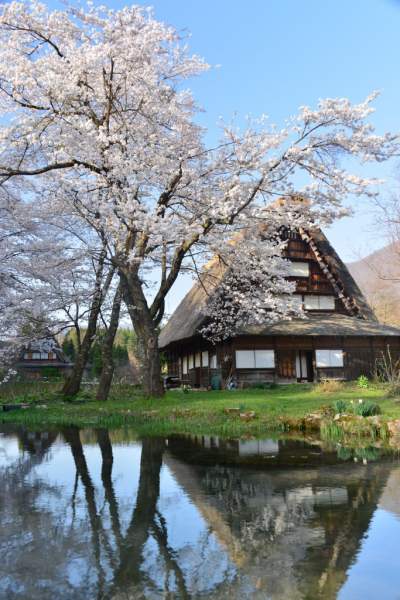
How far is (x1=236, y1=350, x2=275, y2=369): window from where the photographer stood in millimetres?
25348

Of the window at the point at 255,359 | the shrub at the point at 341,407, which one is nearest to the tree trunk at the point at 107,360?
the window at the point at 255,359

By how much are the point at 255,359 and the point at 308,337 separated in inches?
119

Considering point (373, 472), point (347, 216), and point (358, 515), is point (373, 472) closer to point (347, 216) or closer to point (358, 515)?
point (358, 515)

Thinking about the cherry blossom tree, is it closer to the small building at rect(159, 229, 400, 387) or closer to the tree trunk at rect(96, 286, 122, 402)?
the tree trunk at rect(96, 286, 122, 402)

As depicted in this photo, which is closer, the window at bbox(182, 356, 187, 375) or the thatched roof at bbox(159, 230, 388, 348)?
the thatched roof at bbox(159, 230, 388, 348)

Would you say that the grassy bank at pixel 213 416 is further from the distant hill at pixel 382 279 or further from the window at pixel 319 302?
the distant hill at pixel 382 279

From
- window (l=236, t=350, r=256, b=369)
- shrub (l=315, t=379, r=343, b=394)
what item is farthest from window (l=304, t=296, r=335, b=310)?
shrub (l=315, t=379, r=343, b=394)

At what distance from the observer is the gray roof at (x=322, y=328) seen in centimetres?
2503

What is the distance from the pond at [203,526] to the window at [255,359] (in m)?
16.7

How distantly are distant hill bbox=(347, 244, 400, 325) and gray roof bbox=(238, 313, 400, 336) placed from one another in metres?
2.57

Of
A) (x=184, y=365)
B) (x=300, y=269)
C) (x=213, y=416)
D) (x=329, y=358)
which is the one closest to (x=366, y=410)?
(x=213, y=416)

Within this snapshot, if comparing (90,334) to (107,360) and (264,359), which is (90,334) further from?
(264,359)

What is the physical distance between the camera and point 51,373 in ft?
164

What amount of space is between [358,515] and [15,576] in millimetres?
3067
